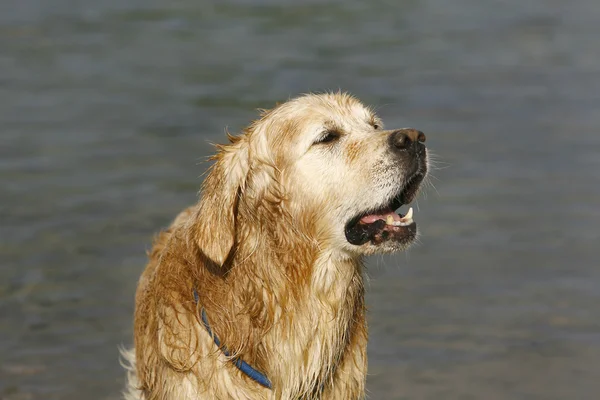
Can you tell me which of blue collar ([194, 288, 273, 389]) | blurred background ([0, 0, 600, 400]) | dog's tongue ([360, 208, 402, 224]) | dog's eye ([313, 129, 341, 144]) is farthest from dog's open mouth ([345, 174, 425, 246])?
blurred background ([0, 0, 600, 400])

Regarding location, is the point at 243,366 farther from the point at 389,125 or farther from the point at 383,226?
the point at 389,125

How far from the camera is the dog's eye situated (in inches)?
211

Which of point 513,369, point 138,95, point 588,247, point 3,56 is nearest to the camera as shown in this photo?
point 513,369

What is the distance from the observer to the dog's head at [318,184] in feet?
17.1

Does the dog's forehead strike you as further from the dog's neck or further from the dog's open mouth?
the dog's neck

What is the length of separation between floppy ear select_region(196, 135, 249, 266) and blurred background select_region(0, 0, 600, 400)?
2748mm

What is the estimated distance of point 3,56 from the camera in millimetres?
14398

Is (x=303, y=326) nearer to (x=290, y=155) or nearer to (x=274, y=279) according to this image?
(x=274, y=279)

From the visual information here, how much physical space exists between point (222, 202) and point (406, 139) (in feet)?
3.26

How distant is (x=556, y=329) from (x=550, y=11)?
30.6ft

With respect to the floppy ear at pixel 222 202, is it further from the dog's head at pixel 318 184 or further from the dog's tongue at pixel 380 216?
the dog's tongue at pixel 380 216

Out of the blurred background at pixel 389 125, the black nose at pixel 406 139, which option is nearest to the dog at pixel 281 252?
the black nose at pixel 406 139

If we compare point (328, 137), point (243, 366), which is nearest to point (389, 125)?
point (328, 137)

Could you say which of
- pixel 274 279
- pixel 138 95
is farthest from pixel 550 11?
pixel 274 279
